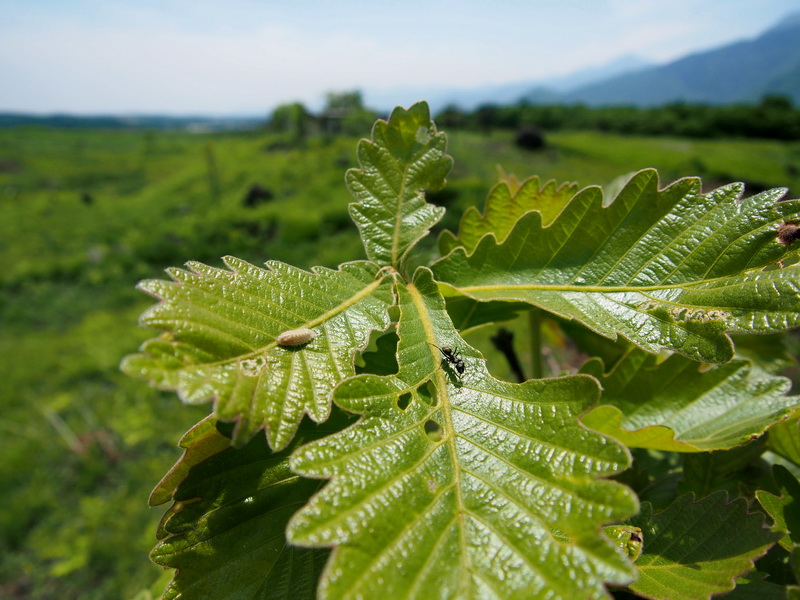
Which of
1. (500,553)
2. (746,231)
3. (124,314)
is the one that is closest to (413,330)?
(500,553)

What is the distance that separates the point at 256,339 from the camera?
65 cm

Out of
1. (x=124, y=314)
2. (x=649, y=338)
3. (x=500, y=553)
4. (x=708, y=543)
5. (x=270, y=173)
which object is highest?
(x=649, y=338)

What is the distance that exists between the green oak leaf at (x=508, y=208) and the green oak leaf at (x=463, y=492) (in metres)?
0.43

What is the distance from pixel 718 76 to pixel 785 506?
17200 centimetres

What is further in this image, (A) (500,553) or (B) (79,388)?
(B) (79,388)

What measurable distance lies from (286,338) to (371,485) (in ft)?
0.74

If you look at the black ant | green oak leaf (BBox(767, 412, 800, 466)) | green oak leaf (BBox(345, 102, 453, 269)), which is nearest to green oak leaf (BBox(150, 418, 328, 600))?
the black ant

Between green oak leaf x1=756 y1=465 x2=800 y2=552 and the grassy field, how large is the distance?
10.5 feet

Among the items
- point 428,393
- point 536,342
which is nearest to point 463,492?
point 428,393

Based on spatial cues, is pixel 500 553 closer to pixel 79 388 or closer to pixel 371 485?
pixel 371 485

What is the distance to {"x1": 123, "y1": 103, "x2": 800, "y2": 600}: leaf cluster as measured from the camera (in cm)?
52

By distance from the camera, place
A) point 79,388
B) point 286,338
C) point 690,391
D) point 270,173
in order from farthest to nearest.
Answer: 1. point 270,173
2. point 79,388
3. point 690,391
4. point 286,338

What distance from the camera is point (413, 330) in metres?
0.73

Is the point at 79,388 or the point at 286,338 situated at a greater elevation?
the point at 286,338
